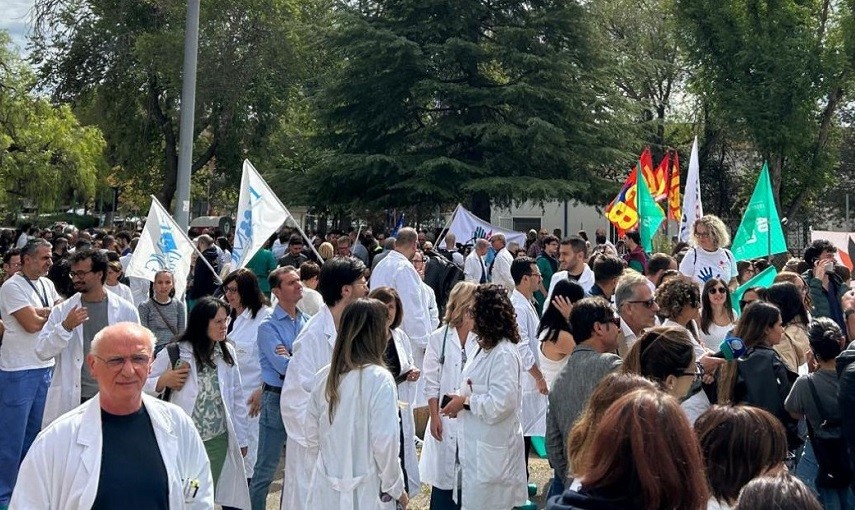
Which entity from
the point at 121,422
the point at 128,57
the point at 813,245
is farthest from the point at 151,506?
the point at 128,57

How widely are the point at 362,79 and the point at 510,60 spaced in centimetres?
447

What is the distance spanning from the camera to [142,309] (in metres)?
8.77

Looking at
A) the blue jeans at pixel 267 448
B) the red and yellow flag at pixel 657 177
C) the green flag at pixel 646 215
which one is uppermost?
the red and yellow flag at pixel 657 177

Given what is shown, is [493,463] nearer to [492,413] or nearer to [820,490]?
[492,413]

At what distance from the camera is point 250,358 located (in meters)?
7.79

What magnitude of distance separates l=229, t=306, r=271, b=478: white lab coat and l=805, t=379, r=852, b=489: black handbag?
3915 millimetres

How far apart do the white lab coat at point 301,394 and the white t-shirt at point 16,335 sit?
310 cm

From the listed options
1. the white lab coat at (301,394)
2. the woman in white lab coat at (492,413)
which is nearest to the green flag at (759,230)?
the woman in white lab coat at (492,413)

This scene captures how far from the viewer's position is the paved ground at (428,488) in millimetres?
8617

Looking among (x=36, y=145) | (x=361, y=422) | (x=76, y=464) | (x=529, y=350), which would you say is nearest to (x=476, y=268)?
(x=529, y=350)

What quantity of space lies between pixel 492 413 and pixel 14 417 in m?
4.31

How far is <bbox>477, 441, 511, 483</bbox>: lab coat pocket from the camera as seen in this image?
6.30 m

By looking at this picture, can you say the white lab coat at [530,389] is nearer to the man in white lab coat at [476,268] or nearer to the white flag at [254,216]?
the white flag at [254,216]

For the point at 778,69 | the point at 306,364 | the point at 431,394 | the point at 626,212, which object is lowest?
the point at 431,394
